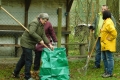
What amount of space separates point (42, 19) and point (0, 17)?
3793 mm

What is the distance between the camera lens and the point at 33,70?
9.04 m

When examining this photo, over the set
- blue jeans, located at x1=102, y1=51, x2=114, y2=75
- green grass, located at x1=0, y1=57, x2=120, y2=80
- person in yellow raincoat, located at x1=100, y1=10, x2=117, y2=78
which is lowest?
green grass, located at x1=0, y1=57, x2=120, y2=80

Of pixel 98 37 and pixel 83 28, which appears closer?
pixel 98 37

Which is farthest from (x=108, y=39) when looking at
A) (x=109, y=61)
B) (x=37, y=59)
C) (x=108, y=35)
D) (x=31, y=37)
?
(x=31, y=37)

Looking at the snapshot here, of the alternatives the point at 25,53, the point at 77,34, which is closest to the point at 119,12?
the point at 77,34

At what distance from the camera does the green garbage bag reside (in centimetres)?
759

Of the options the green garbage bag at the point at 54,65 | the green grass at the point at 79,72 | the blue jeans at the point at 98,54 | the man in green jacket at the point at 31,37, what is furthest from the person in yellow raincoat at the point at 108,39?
the man in green jacket at the point at 31,37

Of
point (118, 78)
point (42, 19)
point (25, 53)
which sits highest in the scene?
point (42, 19)

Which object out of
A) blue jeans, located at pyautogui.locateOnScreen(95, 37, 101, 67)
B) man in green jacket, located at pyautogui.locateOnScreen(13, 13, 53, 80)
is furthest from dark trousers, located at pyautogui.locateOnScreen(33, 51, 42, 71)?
blue jeans, located at pyautogui.locateOnScreen(95, 37, 101, 67)

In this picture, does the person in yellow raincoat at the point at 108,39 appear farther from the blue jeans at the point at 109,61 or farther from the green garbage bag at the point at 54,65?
the green garbage bag at the point at 54,65

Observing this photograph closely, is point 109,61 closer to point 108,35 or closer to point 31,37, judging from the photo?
point 108,35

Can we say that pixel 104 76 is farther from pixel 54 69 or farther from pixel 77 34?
pixel 77 34

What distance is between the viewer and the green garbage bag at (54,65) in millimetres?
7590

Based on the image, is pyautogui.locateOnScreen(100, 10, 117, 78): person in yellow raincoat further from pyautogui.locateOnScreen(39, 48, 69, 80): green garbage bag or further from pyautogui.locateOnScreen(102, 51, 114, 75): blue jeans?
pyautogui.locateOnScreen(39, 48, 69, 80): green garbage bag
